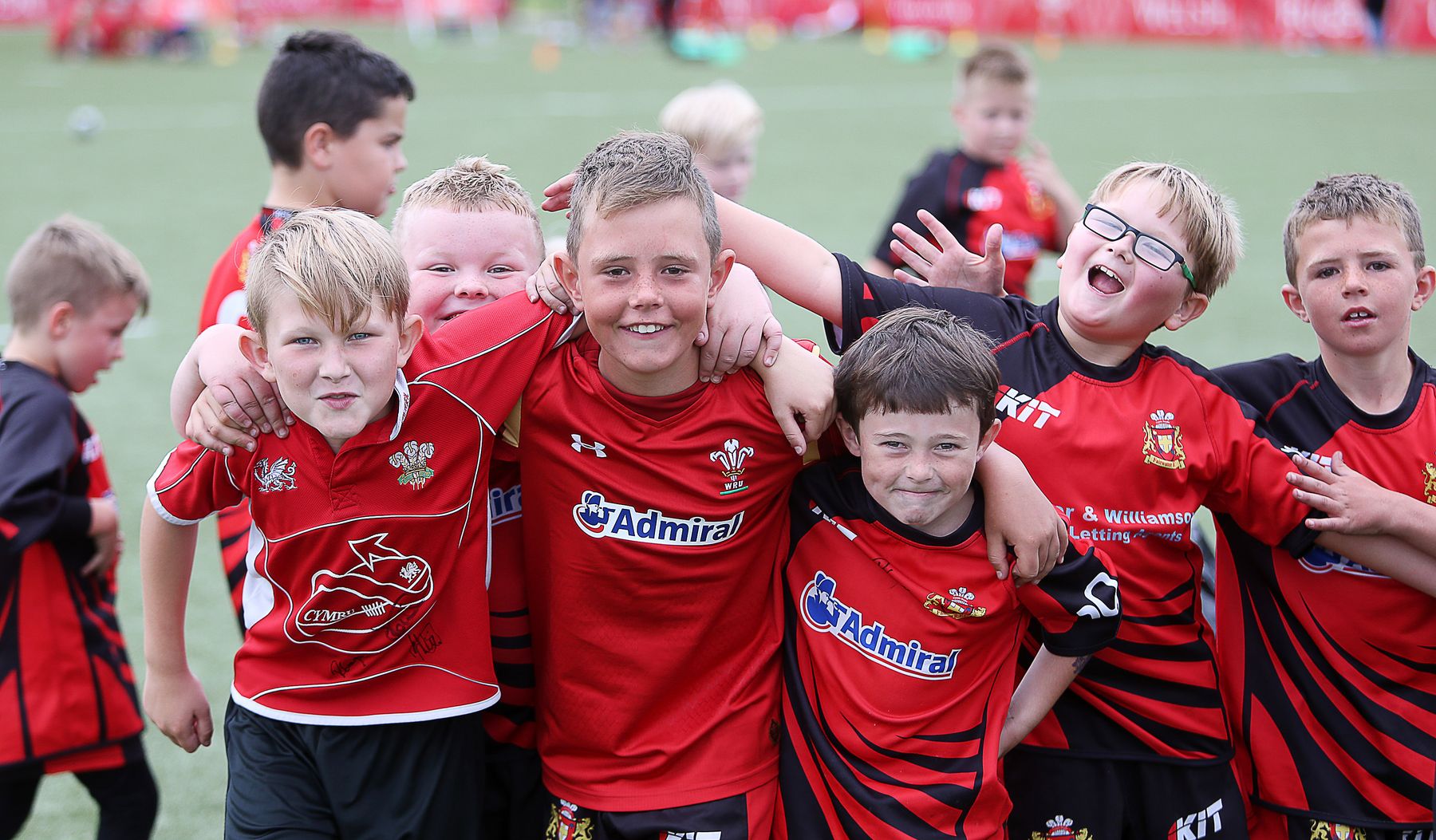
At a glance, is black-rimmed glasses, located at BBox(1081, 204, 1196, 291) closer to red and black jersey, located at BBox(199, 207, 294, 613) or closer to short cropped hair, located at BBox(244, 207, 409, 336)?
short cropped hair, located at BBox(244, 207, 409, 336)

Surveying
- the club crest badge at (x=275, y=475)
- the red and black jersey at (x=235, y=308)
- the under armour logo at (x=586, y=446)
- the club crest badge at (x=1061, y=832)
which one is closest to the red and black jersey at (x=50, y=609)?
the red and black jersey at (x=235, y=308)

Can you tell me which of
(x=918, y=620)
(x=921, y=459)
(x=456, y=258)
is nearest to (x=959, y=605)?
(x=918, y=620)

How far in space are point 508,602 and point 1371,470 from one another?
6.22 feet

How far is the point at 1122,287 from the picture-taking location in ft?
9.11

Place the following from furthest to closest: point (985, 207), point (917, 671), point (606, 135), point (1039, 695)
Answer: point (606, 135)
point (985, 207)
point (1039, 695)
point (917, 671)

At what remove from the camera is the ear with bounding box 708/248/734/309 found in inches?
103

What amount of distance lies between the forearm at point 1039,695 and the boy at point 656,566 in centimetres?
49

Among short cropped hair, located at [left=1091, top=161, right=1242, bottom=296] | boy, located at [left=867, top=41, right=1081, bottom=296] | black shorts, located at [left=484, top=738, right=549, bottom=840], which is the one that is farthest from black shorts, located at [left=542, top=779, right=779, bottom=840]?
boy, located at [left=867, top=41, right=1081, bottom=296]

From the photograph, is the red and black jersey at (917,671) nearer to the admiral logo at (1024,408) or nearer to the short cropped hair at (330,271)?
the admiral logo at (1024,408)

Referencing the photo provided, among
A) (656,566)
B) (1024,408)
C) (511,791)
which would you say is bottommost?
(511,791)

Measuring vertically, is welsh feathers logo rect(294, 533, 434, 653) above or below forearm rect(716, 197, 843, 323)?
below

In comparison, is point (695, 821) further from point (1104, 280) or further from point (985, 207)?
point (985, 207)

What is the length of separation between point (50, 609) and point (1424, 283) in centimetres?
351

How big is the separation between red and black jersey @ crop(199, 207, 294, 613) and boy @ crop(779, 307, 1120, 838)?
1.50 metres
